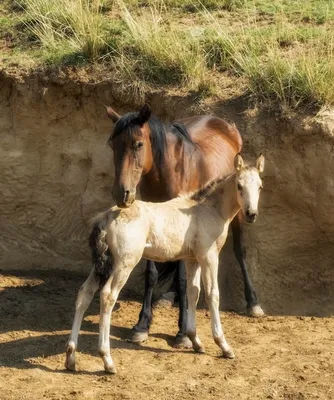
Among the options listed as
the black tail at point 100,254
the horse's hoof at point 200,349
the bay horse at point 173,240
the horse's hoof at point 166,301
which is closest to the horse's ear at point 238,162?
the bay horse at point 173,240

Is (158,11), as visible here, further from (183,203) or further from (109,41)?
(183,203)

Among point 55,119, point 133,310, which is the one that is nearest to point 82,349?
point 133,310

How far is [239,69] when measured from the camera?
10312mm

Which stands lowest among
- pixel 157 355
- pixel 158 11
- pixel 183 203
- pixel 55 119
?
pixel 157 355

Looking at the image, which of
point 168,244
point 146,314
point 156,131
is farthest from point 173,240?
point 156,131

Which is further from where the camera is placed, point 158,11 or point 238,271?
point 158,11

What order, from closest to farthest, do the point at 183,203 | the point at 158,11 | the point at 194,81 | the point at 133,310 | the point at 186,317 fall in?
the point at 183,203 < the point at 186,317 < the point at 133,310 < the point at 194,81 < the point at 158,11

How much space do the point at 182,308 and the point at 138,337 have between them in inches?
20.4

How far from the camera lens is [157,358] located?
792 cm

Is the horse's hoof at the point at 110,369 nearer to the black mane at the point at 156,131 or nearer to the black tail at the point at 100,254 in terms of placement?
the black tail at the point at 100,254

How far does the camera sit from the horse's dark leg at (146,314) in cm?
838

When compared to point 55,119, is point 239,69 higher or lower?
higher

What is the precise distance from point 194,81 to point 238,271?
84.8 inches

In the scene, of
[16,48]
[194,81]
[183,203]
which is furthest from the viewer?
Answer: [16,48]
